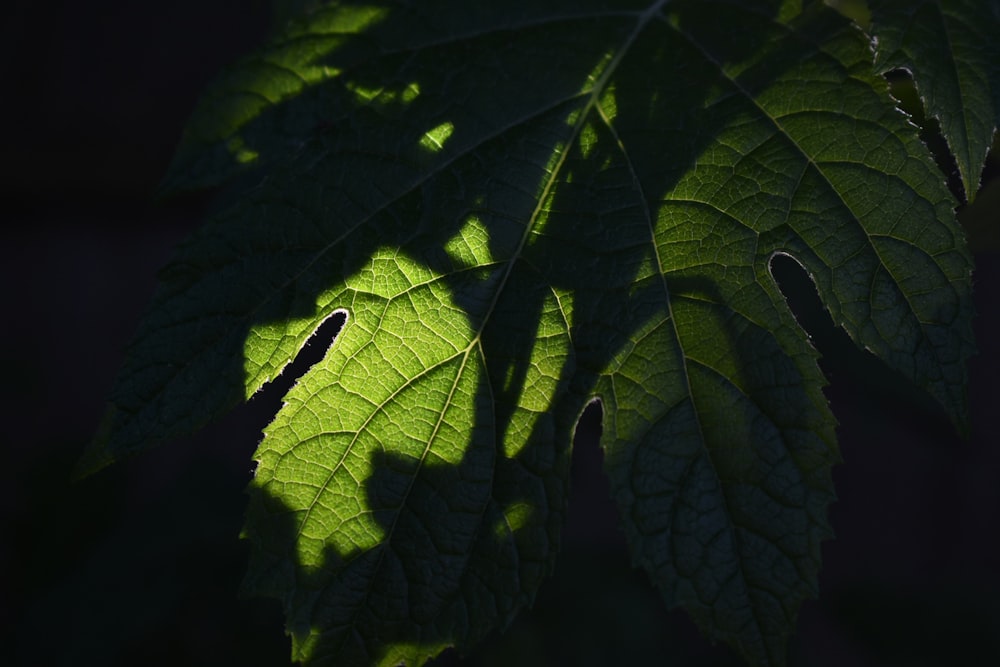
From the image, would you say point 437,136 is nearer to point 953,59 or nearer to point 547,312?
point 547,312

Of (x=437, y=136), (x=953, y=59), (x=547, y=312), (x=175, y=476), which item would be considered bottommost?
(x=547, y=312)

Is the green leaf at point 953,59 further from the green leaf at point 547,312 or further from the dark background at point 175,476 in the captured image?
the dark background at point 175,476

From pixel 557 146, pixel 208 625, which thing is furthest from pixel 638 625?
pixel 557 146

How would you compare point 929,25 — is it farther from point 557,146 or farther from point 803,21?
point 557,146

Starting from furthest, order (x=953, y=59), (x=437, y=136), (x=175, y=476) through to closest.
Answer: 1. (x=175, y=476)
2. (x=437, y=136)
3. (x=953, y=59)

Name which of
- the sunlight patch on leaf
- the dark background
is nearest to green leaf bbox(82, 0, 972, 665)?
the sunlight patch on leaf

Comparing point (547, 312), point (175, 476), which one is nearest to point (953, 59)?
point (547, 312)

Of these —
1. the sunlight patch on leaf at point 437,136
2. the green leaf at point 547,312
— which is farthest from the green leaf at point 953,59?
the sunlight patch on leaf at point 437,136

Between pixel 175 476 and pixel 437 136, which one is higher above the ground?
pixel 175 476
